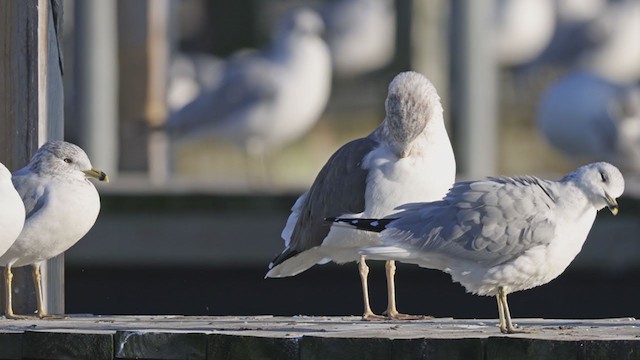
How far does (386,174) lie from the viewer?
21.9ft

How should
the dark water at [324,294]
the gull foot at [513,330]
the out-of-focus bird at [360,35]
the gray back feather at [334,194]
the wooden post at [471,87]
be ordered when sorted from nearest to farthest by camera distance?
the gull foot at [513,330], the gray back feather at [334,194], the dark water at [324,294], the wooden post at [471,87], the out-of-focus bird at [360,35]

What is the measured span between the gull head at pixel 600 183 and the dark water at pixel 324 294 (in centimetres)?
321

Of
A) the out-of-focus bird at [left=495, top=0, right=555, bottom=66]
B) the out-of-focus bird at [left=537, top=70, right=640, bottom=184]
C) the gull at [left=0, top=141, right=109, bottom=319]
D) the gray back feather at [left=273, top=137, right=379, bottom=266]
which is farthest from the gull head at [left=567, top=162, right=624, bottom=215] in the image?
the out-of-focus bird at [left=495, top=0, right=555, bottom=66]

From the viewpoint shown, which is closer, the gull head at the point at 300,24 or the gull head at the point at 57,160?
the gull head at the point at 57,160

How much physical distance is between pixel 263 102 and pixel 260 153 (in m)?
0.67

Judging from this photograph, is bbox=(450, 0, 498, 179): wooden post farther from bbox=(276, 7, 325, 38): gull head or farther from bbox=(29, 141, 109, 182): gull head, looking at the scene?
bbox=(29, 141, 109, 182): gull head

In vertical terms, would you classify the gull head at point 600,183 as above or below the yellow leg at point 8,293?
above

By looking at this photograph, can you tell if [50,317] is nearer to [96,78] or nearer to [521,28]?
[96,78]

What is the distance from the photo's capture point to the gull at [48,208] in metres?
6.09

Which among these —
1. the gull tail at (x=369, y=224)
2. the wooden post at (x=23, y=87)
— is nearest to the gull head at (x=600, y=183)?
the gull tail at (x=369, y=224)

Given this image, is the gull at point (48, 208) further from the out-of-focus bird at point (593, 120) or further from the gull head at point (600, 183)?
the out-of-focus bird at point (593, 120)

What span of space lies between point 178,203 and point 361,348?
4523mm

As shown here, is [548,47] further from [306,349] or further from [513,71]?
[306,349]

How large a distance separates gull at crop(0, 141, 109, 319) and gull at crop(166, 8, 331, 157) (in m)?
6.12
